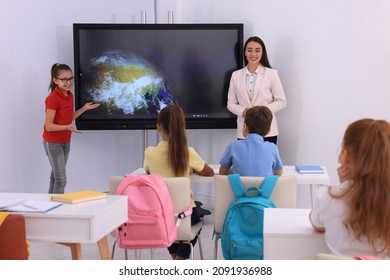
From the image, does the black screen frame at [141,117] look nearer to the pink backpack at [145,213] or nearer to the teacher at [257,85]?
the teacher at [257,85]

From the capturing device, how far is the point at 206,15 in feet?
23.0

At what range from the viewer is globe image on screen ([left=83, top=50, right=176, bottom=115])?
21.8 ft

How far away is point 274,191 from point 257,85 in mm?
2585

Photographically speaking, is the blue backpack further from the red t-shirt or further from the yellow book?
the red t-shirt

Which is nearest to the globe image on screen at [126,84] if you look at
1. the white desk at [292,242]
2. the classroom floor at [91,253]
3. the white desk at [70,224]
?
the classroom floor at [91,253]

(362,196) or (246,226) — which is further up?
(362,196)

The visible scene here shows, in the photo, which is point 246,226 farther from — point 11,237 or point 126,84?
point 126,84

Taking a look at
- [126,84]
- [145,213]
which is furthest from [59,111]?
[145,213]

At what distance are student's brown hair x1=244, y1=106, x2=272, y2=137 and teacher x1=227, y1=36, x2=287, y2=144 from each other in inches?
80.9

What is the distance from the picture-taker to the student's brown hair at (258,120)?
4215 millimetres

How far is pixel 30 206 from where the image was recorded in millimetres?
3271

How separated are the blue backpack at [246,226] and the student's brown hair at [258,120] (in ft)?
1.63

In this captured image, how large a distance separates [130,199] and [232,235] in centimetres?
60
